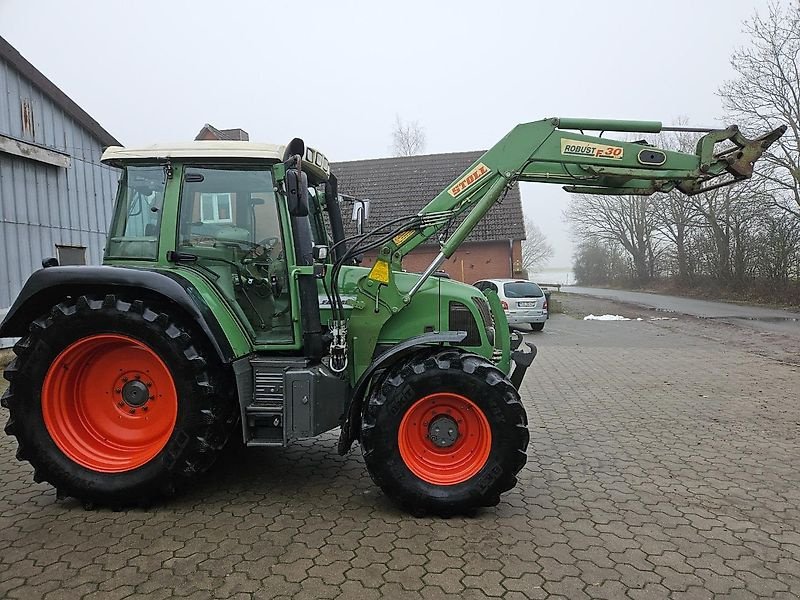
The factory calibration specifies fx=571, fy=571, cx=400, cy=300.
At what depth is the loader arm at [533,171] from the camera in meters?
4.05

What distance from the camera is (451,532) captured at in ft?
11.4

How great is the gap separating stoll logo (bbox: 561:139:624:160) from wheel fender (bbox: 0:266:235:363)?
9.05 ft

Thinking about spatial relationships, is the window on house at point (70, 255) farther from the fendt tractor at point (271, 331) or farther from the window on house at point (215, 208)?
the window on house at point (215, 208)

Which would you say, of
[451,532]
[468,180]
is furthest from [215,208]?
[451,532]

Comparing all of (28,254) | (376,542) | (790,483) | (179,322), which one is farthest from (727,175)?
(28,254)

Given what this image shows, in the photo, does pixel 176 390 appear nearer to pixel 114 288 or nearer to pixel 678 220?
pixel 114 288

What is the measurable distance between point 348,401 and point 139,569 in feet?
5.22

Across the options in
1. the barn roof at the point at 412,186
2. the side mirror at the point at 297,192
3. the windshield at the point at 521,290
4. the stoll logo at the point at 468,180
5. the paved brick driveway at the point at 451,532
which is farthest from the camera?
the barn roof at the point at 412,186

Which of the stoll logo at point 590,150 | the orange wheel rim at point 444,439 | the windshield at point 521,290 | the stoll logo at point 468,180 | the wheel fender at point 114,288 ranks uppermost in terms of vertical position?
the stoll logo at point 590,150

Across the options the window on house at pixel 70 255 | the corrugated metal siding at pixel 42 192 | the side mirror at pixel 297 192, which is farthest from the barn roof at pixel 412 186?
the side mirror at pixel 297 192

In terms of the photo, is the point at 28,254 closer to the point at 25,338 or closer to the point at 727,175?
the point at 25,338

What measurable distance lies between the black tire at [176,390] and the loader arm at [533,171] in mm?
1045

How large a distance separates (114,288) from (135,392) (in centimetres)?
73

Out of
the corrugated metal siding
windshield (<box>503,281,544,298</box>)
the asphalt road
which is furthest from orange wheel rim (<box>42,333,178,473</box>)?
the asphalt road
